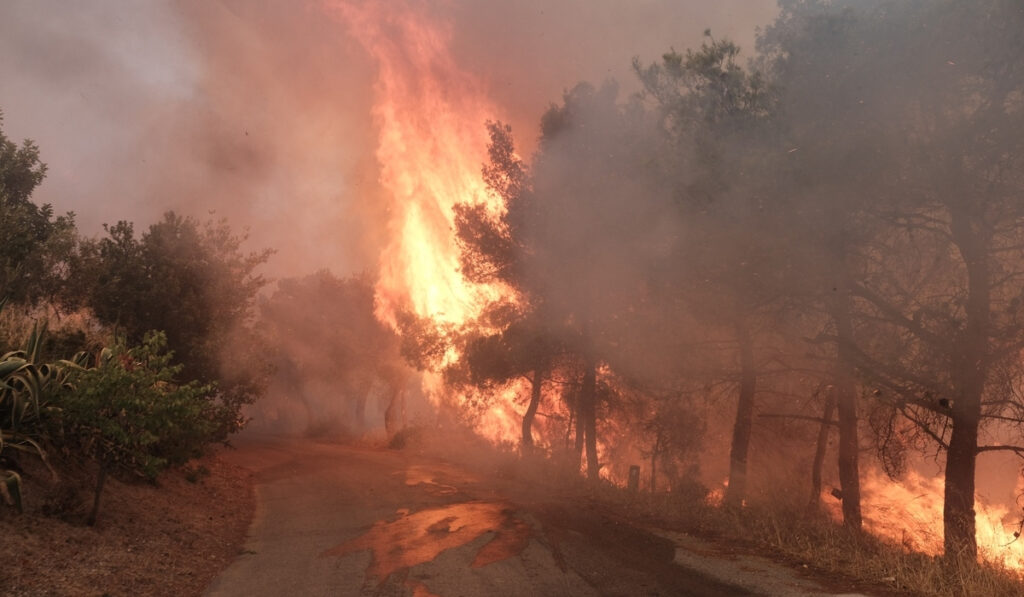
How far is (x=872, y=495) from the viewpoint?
82.2 feet

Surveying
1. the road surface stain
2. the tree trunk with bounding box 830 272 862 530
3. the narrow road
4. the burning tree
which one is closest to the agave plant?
the narrow road

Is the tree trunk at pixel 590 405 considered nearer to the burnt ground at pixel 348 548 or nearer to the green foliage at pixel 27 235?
the burnt ground at pixel 348 548

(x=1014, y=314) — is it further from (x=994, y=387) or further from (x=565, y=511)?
(x=565, y=511)

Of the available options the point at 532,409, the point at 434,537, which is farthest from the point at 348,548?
the point at 532,409

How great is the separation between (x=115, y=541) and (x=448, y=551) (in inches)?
189

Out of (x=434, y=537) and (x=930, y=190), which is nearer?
(x=930, y=190)

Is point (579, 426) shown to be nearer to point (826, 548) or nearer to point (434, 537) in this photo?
point (434, 537)

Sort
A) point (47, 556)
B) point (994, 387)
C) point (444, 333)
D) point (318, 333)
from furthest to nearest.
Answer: point (318, 333) < point (444, 333) < point (994, 387) < point (47, 556)

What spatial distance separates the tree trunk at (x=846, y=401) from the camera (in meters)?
12.4

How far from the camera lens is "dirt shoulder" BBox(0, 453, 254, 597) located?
7473 millimetres

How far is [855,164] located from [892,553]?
251 inches

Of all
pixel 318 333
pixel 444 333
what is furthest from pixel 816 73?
pixel 318 333

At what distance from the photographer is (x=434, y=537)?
11.5m

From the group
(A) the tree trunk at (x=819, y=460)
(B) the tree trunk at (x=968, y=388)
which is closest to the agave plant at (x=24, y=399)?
(B) the tree trunk at (x=968, y=388)
